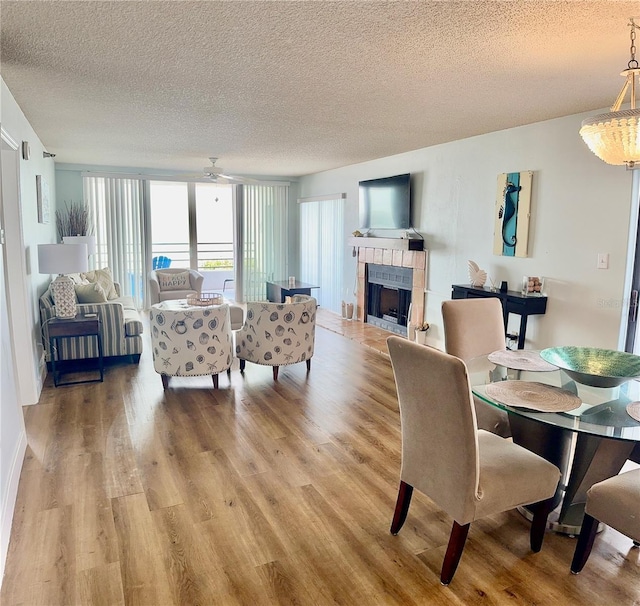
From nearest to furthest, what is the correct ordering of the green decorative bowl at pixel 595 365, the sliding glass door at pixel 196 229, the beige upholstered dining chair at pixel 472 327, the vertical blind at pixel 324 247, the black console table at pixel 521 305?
the green decorative bowl at pixel 595 365 < the beige upholstered dining chair at pixel 472 327 < the black console table at pixel 521 305 < the vertical blind at pixel 324 247 < the sliding glass door at pixel 196 229

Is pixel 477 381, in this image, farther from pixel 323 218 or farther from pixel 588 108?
pixel 323 218

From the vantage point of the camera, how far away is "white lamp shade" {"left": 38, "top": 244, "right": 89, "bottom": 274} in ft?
13.7

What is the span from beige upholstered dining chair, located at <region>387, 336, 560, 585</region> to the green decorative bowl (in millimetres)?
445

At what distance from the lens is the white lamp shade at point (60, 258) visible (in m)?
4.17

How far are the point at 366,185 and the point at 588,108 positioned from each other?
3400mm

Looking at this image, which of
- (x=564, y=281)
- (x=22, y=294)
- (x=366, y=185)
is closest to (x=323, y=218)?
(x=366, y=185)

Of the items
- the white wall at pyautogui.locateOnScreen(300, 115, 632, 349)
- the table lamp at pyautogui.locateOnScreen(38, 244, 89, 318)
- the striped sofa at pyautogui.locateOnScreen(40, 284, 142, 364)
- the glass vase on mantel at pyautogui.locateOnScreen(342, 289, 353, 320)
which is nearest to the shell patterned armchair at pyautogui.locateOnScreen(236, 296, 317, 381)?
the striped sofa at pyautogui.locateOnScreen(40, 284, 142, 364)

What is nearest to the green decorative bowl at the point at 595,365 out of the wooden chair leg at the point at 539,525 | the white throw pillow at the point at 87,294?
the wooden chair leg at the point at 539,525

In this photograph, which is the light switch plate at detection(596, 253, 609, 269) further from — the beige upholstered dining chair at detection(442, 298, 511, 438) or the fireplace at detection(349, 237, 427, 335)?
the fireplace at detection(349, 237, 427, 335)

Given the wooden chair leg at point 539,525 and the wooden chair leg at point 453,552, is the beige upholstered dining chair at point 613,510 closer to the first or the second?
the wooden chair leg at point 539,525

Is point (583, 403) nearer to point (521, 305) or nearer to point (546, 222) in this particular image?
point (521, 305)

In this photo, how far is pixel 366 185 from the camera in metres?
6.85

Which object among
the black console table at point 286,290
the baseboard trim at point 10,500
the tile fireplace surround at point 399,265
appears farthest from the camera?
the black console table at point 286,290

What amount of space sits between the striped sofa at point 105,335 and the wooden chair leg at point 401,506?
11.4 feet
